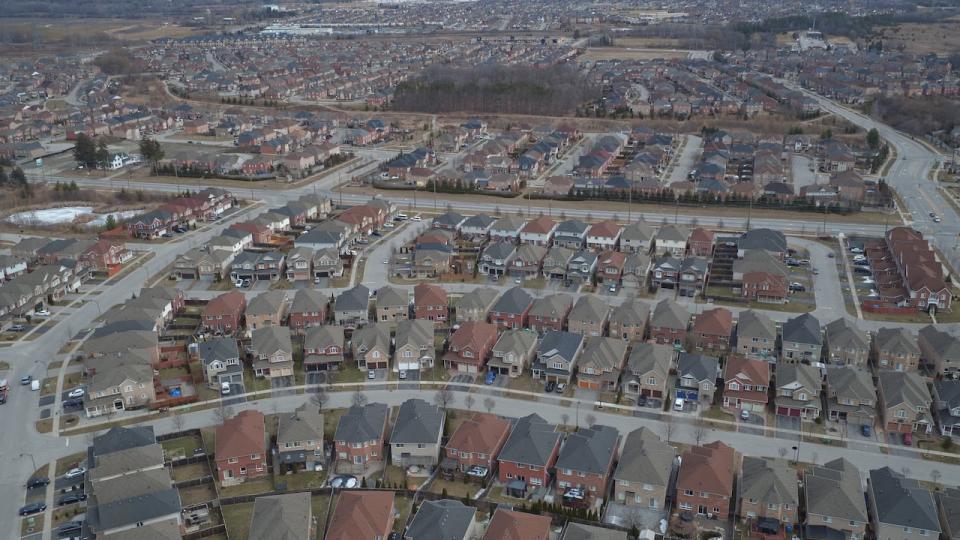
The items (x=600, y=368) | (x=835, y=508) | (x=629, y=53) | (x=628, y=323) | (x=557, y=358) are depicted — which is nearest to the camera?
(x=835, y=508)

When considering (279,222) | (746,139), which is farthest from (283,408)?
(746,139)

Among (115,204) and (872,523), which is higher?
(872,523)

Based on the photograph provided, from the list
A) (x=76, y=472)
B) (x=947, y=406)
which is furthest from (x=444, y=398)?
(x=947, y=406)

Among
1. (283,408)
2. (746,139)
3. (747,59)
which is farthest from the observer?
(747,59)

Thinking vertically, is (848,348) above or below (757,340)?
above

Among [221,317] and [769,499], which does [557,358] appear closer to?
[769,499]

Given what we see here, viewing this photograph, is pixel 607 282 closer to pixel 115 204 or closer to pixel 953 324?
pixel 953 324

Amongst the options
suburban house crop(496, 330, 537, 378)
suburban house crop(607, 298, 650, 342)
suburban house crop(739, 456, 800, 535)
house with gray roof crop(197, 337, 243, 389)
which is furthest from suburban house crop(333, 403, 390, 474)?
suburban house crop(607, 298, 650, 342)
